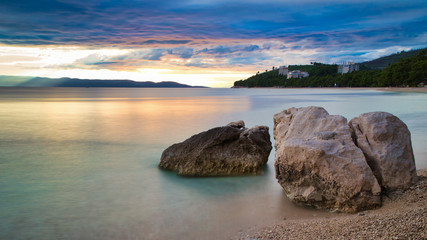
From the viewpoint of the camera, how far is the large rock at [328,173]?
18.3 ft

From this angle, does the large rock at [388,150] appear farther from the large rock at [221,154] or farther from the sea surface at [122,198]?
the large rock at [221,154]

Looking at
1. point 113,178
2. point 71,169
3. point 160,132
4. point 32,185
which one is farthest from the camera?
point 160,132

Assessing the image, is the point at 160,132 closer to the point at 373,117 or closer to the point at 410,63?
the point at 373,117

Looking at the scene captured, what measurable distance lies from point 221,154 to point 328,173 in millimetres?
3487

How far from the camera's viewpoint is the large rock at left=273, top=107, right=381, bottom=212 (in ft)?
18.3

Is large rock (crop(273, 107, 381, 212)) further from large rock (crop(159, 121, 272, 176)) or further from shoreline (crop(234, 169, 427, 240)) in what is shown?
large rock (crop(159, 121, 272, 176))

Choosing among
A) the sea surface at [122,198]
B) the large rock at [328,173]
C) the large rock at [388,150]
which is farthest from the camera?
the large rock at [388,150]

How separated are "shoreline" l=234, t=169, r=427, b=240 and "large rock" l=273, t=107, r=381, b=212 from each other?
0.27 m

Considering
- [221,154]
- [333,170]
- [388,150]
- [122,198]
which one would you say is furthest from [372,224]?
[122,198]

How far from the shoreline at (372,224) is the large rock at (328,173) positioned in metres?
0.27

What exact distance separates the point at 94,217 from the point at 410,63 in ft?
313

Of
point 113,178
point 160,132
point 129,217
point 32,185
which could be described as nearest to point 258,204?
point 129,217

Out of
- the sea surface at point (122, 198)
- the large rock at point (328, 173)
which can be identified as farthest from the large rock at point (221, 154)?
the large rock at point (328, 173)

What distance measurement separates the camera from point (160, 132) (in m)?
17.6
